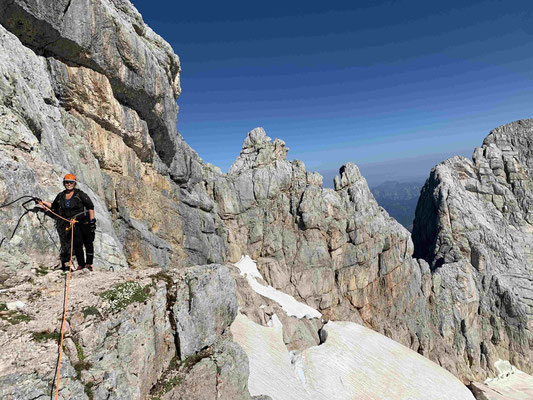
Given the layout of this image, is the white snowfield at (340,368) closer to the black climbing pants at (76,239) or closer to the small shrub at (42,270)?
the black climbing pants at (76,239)

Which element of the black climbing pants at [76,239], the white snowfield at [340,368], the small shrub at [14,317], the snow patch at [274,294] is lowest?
the white snowfield at [340,368]

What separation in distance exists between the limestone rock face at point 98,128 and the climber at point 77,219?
0.42 m

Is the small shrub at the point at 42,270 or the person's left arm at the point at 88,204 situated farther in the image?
the person's left arm at the point at 88,204

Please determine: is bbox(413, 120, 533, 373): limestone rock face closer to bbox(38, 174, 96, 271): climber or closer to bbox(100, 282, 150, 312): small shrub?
bbox(100, 282, 150, 312): small shrub

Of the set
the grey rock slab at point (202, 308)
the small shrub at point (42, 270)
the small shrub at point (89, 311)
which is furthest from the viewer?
the grey rock slab at point (202, 308)

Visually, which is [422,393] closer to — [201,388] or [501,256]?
[201,388]

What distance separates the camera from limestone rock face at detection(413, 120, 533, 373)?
213ft

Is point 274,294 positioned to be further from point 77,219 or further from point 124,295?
point 77,219

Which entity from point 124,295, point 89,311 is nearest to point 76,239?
point 124,295

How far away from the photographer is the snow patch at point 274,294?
49.0 meters

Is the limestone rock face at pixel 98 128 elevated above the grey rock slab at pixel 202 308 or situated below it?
above

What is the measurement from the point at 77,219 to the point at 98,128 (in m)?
19.1

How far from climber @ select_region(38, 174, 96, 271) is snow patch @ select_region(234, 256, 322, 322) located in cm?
3976

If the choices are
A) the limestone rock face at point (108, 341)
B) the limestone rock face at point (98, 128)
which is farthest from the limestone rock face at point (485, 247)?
the limestone rock face at point (108, 341)
